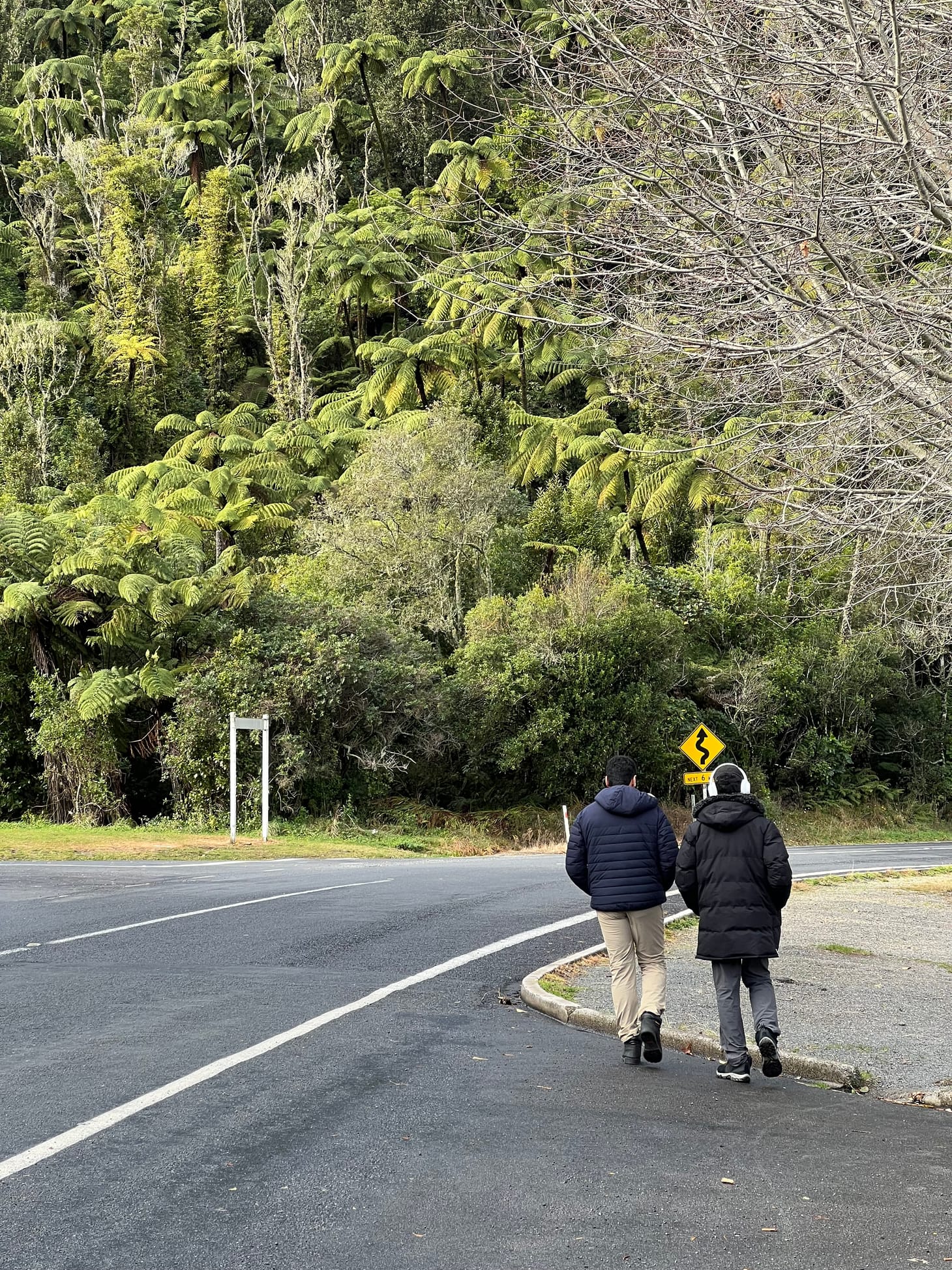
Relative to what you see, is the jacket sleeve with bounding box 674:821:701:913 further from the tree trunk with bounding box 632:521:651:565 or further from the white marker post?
the tree trunk with bounding box 632:521:651:565

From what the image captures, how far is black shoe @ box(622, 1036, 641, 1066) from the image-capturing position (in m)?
7.75

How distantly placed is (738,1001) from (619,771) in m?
1.58

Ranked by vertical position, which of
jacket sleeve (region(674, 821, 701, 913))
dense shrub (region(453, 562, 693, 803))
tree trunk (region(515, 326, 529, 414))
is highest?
tree trunk (region(515, 326, 529, 414))

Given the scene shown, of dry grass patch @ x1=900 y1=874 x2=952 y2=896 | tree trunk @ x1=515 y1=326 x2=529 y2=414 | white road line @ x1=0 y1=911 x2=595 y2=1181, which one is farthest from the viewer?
tree trunk @ x1=515 y1=326 x2=529 y2=414

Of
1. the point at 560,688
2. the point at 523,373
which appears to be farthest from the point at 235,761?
the point at 523,373

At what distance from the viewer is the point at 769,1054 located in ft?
24.1

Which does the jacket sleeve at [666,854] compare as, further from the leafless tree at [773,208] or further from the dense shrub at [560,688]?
the dense shrub at [560,688]

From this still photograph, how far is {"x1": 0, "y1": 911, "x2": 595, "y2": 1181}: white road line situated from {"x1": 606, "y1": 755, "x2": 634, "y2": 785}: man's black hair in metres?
2.42

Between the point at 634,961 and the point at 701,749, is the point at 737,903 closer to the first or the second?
the point at 634,961

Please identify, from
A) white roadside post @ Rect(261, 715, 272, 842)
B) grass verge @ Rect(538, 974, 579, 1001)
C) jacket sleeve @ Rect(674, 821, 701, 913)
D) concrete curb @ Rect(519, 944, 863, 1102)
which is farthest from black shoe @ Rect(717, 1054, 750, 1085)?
white roadside post @ Rect(261, 715, 272, 842)

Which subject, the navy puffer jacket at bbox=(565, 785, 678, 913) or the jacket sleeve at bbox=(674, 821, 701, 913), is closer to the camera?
the jacket sleeve at bbox=(674, 821, 701, 913)

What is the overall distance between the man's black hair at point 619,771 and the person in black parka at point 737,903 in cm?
60

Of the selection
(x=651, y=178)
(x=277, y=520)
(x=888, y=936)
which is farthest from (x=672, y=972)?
(x=277, y=520)

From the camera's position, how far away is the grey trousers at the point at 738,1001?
7.43 meters
